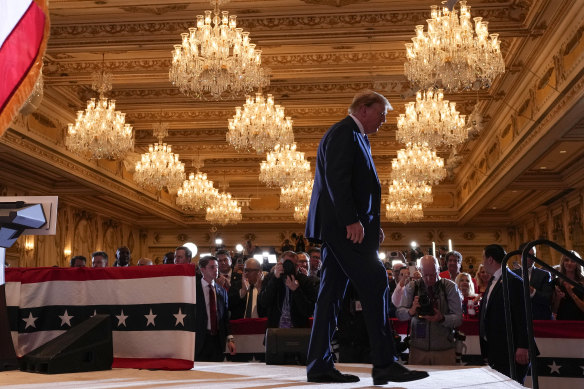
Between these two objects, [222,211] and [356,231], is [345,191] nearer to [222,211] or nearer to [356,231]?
[356,231]

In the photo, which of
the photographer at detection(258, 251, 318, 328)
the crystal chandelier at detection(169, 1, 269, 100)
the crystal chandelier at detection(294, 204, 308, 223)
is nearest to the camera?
the photographer at detection(258, 251, 318, 328)

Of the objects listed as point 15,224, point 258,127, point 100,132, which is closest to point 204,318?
point 15,224

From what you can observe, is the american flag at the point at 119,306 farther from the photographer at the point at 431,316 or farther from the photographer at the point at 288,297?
the photographer at the point at 431,316

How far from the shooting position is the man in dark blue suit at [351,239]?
3.05 m

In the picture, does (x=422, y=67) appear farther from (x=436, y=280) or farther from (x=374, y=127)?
(x=374, y=127)

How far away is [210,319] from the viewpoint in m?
5.59

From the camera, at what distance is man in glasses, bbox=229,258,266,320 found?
6867 millimetres

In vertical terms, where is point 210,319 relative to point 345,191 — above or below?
below

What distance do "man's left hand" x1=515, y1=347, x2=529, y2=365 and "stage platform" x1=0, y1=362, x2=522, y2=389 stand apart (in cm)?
84

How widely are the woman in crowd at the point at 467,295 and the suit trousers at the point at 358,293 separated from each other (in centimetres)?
372

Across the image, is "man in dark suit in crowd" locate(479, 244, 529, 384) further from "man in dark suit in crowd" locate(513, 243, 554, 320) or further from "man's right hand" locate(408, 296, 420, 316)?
"man in dark suit in crowd" locate(513, 243, 554, 320)

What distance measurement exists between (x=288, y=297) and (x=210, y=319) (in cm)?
71

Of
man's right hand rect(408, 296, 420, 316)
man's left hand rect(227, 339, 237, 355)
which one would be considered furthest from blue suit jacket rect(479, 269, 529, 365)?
man's left hand rect(227, 339, 237, 355)

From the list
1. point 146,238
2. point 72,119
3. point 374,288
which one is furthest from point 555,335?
point 146,238
